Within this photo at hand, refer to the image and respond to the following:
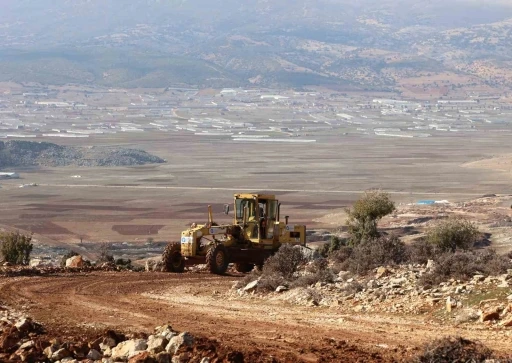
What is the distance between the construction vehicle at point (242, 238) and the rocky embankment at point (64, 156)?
250 ft

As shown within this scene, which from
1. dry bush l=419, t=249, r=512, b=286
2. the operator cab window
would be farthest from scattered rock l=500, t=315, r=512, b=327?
the operator cab window

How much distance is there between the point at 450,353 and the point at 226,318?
15.2ft

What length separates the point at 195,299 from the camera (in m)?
16.4

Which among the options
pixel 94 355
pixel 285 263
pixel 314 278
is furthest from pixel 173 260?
pixel 94 355

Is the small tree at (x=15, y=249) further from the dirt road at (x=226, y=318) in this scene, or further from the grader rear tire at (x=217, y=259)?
the dirt road at (x=226, y=318)

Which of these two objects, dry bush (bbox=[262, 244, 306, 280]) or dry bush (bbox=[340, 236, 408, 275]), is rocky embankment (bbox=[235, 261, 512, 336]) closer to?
dry bush (bbox=[340, 236, 408, 275])

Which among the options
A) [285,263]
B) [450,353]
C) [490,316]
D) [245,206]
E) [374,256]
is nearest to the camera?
[450,353]

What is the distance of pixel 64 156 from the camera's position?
102 m

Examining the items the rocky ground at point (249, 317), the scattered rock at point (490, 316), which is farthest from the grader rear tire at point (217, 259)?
the scattered rock at point (490, 316)

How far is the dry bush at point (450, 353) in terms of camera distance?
923 cm

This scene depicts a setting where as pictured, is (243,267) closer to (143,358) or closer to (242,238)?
(242,238)

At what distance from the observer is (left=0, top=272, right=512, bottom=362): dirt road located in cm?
1080

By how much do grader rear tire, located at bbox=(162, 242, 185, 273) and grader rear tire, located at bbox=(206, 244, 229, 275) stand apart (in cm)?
110

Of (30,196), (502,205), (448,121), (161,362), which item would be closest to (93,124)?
(448,121)
